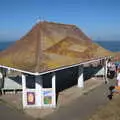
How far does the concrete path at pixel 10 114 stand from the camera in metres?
11.3

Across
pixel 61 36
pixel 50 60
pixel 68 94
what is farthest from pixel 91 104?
pixel 61 36

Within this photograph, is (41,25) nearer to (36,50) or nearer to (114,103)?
(36,50)

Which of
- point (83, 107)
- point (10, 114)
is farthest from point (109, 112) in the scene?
point (10, 114)

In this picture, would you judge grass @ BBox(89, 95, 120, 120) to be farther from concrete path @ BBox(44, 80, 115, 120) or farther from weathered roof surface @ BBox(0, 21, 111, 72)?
weathered roof surface @ BBox(0, 21, 111, 72)

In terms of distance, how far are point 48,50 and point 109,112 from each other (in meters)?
4.96

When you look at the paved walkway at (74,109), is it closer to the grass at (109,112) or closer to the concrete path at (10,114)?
the concrete path at (10,114)

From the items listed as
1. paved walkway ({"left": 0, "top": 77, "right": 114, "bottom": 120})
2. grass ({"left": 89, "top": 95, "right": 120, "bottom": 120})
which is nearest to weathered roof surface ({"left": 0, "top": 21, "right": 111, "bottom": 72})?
paved walkway ({"left": 0, "top": 77, "right": 114, "bottom": 120})

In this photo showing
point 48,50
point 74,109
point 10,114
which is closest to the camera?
point 10,114

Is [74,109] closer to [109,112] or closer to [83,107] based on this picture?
[83,107]

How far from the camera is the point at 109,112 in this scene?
1138cm

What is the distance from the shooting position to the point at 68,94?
14.7 m

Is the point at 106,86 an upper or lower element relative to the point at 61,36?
lower

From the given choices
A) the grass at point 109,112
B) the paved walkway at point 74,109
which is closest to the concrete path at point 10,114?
the paved walkway at point 74,109

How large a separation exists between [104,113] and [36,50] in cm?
510
